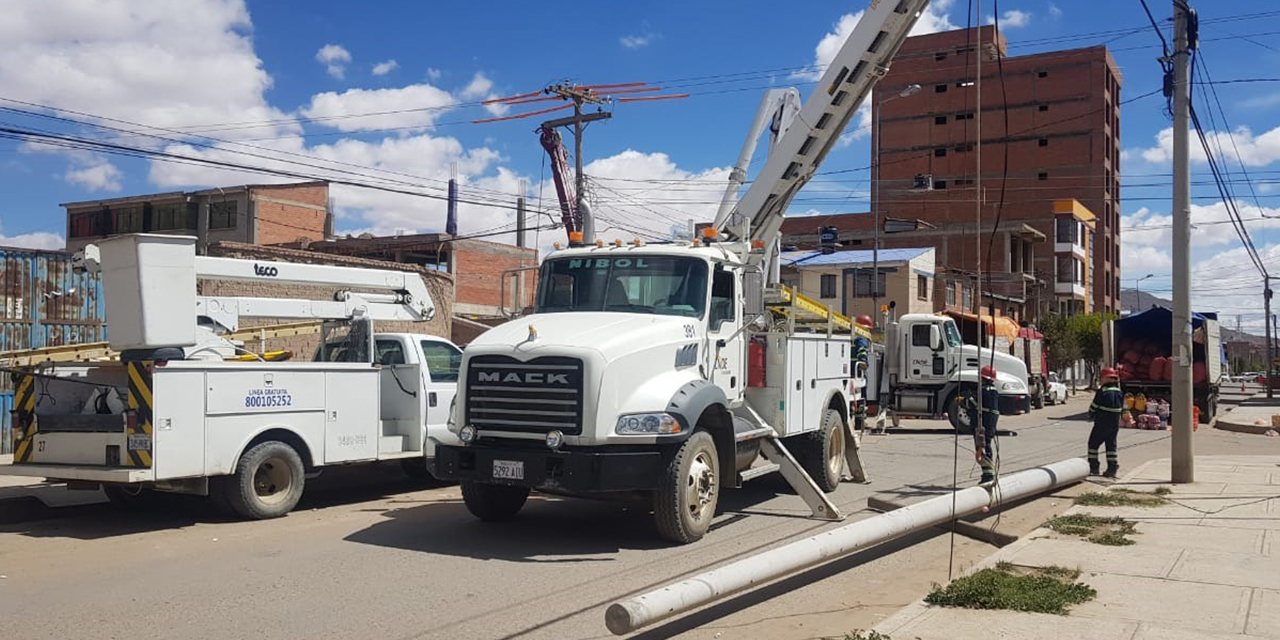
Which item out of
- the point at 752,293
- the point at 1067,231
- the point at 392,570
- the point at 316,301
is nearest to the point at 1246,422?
the point at 752,293

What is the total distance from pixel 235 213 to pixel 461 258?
564 inches

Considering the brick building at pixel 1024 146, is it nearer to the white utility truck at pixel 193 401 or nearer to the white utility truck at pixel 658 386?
the white utility truck at pixel 658 386

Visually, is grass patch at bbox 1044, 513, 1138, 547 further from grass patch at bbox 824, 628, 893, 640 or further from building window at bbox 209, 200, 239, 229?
building window at bbox 209, 200, 239, 229

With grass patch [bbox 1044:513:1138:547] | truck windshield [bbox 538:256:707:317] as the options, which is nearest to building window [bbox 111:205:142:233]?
truck windshield [bbox 538:256:707:317]

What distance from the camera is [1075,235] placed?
73875 mm

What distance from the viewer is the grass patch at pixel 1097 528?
9.23m

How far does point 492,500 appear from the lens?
10.3 m

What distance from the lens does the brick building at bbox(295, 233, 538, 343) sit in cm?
4259

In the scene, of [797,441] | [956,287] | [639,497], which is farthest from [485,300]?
[639,497]

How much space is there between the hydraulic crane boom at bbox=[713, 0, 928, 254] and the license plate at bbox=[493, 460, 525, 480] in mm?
4619

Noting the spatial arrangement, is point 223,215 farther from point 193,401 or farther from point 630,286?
point 630,286

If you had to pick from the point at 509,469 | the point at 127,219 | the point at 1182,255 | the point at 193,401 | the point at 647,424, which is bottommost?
the point at 509,469

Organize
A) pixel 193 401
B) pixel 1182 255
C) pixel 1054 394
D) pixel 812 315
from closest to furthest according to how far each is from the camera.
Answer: pixel 193 401 → pixel 1182 255 → pixel 812 315 → pixel 1054 394

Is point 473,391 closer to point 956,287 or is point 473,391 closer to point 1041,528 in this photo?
point 1041,528
